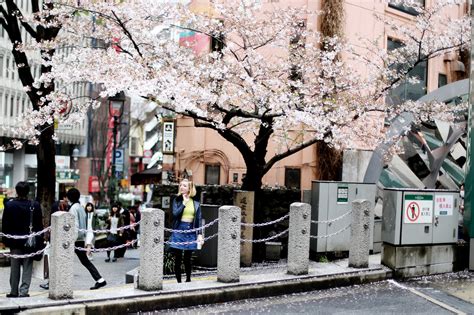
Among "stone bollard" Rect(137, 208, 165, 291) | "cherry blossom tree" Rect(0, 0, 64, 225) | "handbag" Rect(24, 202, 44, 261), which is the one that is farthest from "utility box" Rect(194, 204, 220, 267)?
"cherry blossom tree" Rect(0, 0, 64, 225)

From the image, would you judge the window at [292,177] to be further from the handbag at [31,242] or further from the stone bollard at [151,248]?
the handbag at [31,242]

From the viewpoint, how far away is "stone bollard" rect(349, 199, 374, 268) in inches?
481

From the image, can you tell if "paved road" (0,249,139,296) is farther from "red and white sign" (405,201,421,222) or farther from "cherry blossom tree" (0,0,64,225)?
"red and white sign" (405,201,421,222)

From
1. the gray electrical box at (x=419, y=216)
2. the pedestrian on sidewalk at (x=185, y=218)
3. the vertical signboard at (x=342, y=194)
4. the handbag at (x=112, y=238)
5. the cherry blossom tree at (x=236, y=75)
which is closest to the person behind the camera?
the pedestrian on sidewalk at (x=185, y=218)

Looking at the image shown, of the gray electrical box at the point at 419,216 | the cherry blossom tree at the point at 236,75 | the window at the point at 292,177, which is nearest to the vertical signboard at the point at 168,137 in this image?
the window at the point at 292,177

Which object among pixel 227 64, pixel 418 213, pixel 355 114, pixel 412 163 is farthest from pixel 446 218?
pixel 227 64

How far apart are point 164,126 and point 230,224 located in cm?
1065

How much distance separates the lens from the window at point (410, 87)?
19966 mm

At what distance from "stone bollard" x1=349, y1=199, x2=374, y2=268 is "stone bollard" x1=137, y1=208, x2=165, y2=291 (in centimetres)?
430

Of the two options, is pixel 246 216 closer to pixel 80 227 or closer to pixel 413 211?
pixel 413 211

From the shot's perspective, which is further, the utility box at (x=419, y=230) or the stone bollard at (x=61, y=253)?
the utility box at (x=419, y=230)

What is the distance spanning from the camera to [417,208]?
1266cm

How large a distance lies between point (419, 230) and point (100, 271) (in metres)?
7.91

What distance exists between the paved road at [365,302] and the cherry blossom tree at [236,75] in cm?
373
